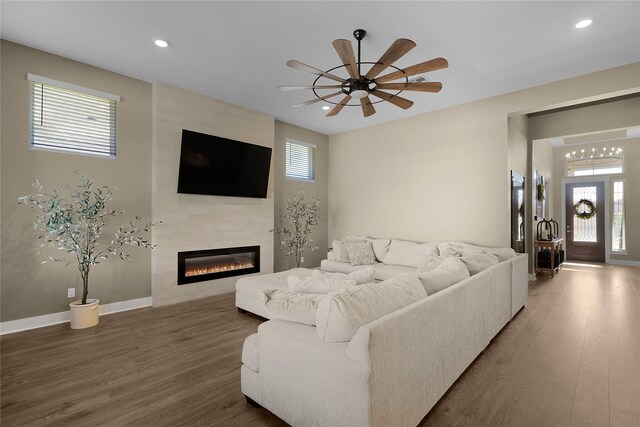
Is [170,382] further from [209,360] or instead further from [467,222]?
[467,222]

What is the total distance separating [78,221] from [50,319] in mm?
1168

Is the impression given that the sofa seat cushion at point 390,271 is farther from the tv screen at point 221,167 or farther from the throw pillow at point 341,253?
the tv screen at point 221,167

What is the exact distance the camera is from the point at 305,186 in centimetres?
681

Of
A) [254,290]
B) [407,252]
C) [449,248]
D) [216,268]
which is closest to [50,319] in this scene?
[216,268]

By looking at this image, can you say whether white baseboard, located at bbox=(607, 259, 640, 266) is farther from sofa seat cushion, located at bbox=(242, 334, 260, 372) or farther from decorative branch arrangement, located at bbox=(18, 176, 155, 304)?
decorative branch arrangement, located at bbox=(18, 176, 155, 304)

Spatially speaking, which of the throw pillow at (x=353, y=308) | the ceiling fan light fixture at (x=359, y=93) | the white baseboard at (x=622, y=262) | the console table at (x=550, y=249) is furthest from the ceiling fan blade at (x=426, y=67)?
the white baseboard at (x=622, y=262)

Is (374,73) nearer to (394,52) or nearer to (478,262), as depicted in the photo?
(394,52)

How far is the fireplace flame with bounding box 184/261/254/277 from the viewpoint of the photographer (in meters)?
4.78

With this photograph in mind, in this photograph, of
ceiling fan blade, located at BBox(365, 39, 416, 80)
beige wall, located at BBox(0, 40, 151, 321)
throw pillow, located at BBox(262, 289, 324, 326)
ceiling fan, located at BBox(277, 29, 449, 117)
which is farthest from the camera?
beige wall, located at BBox(0, 40, 151, 321)

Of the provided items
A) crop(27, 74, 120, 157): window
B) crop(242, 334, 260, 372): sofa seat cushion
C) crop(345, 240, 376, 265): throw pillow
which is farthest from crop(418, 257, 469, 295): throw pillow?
crop(27, 74, 120, 157): window

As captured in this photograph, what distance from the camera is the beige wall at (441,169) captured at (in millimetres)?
4605

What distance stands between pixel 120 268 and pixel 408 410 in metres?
4.02

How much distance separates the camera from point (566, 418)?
6.54 feet

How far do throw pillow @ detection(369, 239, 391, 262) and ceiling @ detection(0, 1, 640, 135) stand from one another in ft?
9.23
